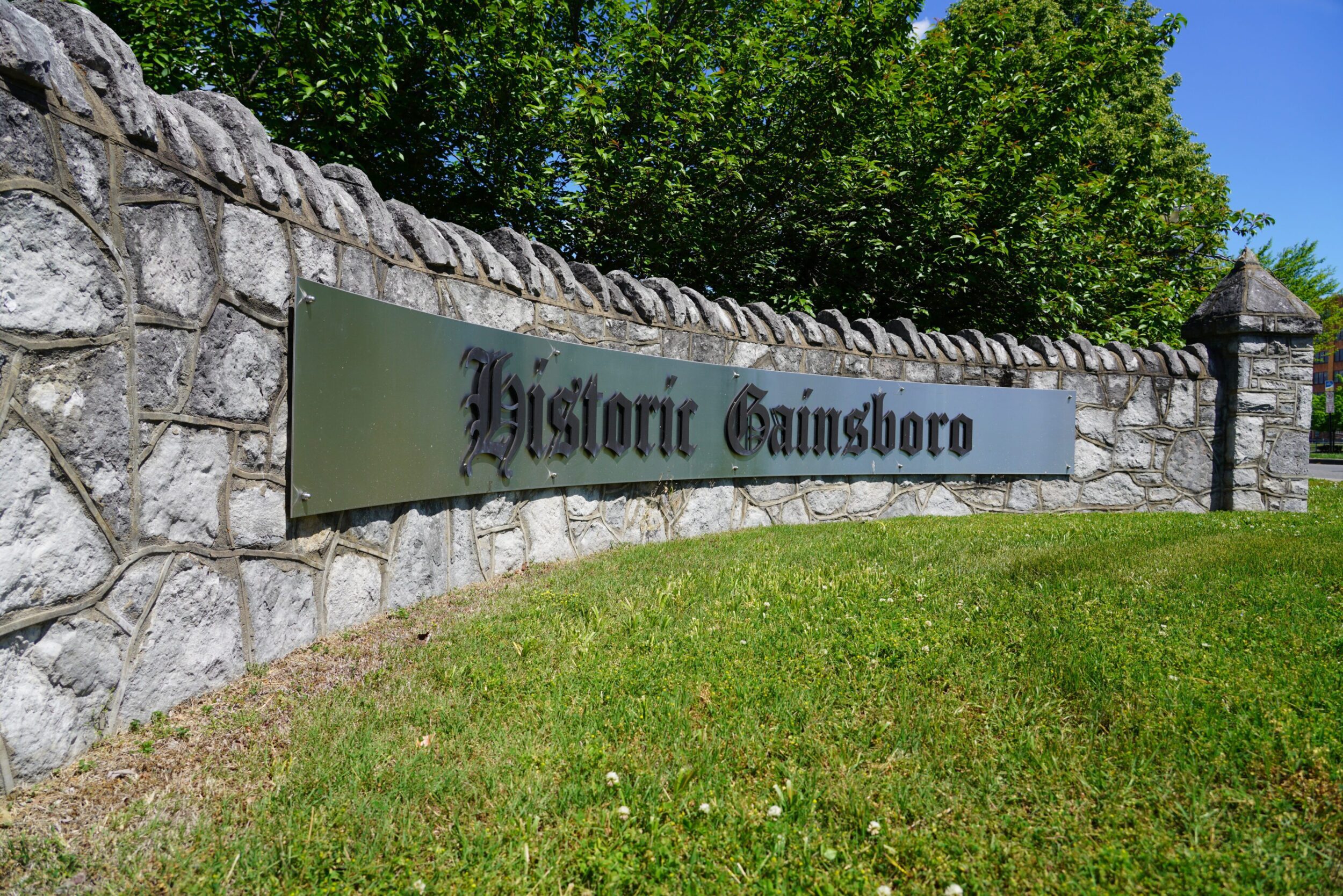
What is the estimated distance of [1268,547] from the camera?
503 cm

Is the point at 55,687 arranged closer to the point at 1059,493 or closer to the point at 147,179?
the point at 147,179

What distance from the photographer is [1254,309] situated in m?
8.02

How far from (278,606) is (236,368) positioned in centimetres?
96

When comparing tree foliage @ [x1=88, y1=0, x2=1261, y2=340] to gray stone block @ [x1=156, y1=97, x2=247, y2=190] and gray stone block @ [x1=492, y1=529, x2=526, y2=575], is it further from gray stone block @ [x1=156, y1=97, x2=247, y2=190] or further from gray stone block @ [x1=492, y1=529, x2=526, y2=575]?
gray stone block @ [x1=156, y1=97, x2=247, y2=190]

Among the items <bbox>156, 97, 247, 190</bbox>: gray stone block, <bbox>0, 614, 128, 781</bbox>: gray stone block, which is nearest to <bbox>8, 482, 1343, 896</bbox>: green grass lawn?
<bbox>0, 614, 128, 781</bbox>: gray stone block

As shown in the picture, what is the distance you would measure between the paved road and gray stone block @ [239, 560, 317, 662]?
19.5 meters

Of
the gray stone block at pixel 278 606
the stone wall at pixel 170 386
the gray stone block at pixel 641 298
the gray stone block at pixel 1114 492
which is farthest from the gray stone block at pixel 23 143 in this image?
the gray stone block at pixel 1114 492

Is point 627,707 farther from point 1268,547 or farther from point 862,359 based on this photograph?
point 862,359

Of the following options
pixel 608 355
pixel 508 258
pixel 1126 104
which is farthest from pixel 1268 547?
pixel 1126 104

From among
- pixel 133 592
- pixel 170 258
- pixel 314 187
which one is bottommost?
pixel 133 592

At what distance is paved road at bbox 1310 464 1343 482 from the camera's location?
1790cm

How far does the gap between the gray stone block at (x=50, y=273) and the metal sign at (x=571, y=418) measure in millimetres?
781

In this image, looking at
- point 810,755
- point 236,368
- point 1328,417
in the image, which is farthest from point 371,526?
point 1328,417

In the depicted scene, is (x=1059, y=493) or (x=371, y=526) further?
(x=1059, y=493)
